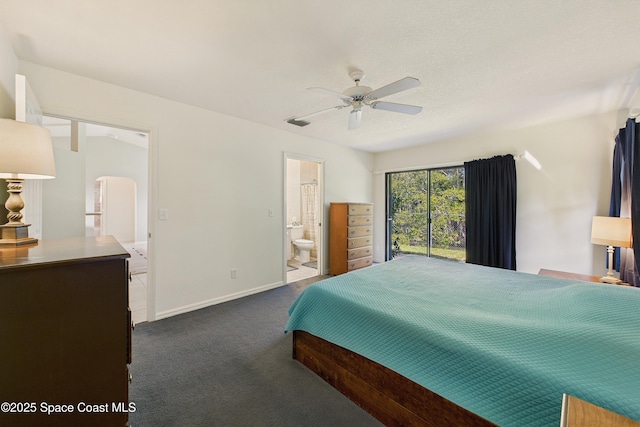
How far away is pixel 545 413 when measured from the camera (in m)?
0.94

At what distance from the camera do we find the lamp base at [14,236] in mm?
1234

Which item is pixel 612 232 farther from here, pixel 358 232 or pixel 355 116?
pixel 358 232

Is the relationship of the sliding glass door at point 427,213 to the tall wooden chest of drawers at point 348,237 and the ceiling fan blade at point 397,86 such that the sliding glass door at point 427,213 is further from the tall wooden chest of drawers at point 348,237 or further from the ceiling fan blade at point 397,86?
the ceiling fan blade at point 397,86

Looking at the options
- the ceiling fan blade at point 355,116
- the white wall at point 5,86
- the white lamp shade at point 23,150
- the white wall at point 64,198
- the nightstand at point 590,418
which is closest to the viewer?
the nightstand at point 590,418

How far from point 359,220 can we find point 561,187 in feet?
9.29

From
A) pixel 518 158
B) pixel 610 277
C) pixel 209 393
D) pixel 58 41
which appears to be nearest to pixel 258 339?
pixel 209 393

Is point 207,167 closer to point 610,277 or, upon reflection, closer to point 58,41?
point 58,41

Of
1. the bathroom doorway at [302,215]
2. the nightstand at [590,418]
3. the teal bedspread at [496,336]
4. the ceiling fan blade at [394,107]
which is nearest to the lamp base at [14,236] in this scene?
the teal bedspread at [496,336]

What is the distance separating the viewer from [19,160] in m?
1.20

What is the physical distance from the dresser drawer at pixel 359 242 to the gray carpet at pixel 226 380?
6.72 ft

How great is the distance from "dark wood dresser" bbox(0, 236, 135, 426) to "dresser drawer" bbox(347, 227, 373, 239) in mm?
3616

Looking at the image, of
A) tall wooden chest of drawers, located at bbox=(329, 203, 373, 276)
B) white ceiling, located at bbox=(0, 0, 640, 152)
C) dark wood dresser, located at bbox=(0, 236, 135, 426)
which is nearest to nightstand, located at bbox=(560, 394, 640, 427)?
dark wood dresser, located at bbox=(0, 236, 135, 426)

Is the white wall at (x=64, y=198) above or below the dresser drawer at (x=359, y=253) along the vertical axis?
above

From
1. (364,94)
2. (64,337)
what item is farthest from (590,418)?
(364,94)
